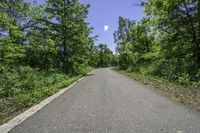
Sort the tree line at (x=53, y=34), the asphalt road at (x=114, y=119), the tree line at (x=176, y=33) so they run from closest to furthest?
the asphalt road at (x=114, y=119) → the tree line at (x=176, y=33) → the tree line at (x=53, y=34)

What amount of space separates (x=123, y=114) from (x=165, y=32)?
13.2 meters

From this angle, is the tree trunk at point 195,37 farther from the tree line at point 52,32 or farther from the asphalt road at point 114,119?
the tree line at point 52,32

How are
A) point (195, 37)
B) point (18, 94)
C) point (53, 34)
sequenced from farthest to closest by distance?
point (53, 34) < point (195, 37) < point (18, 94)

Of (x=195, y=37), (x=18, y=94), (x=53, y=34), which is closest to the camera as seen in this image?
(x=18, y=94)

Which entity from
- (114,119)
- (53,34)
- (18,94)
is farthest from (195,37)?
(53,34)

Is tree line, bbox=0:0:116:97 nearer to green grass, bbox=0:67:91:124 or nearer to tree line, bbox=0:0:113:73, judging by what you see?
Result: tree line, bbox=0:0:113:73

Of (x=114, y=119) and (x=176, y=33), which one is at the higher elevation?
(x=176, y=33)

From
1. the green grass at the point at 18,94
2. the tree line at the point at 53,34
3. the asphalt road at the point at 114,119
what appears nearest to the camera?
the asphalt road at the point at 114,119

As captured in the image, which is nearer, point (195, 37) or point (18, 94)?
point (18, 94)

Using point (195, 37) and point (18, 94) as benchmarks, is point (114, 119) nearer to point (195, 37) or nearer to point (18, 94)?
point (18, 94)

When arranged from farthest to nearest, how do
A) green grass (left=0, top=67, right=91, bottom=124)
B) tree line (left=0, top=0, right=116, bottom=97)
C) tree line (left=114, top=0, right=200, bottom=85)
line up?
tree line (left=0, top=0, right=116, bottom=97) < tree line (left=114, top=0, right=200, bottom=85) < green grass (left=0, top=67, right=91, bottom=124)

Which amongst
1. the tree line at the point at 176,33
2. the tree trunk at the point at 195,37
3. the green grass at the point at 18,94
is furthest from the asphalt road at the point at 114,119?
the tree trunk at the point at 195,37

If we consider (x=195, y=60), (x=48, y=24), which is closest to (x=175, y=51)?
(x=195, y=60)

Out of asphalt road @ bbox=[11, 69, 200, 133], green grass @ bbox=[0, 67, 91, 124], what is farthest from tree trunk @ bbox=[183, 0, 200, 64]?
green grass @ bbox=[0, 67, 91, 124]
